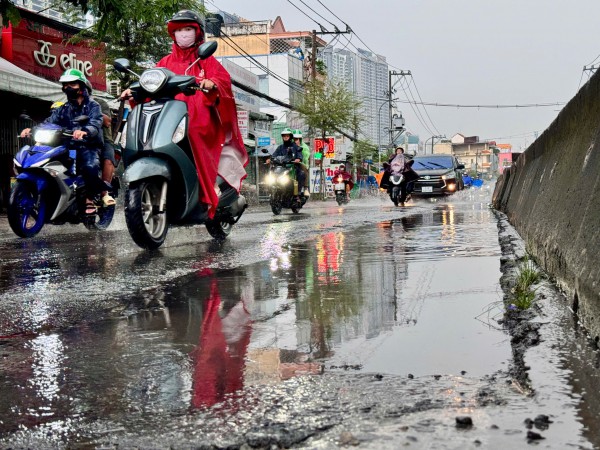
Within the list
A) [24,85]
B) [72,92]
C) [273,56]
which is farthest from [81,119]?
[273,56]

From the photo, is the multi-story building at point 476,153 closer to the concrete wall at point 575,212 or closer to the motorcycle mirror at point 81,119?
the motorcycle mirror at point 81,119

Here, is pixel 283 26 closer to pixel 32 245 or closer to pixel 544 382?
pixel 32 245

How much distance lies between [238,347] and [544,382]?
1270 millimetres

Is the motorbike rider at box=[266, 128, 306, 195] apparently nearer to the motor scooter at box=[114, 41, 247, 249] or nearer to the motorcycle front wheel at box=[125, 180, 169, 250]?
the motor scooter at box=[114, 41, 247, 249]

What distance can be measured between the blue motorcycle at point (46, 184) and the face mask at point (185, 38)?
4.90 feet

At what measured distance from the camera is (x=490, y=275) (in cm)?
566

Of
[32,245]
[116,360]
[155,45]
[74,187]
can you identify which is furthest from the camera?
[155,45]

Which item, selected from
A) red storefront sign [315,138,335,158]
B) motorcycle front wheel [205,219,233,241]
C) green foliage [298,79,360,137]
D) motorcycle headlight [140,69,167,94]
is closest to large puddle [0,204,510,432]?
motorcycle headlight [140,69,167,94]

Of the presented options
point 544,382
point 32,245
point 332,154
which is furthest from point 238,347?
point 332,154

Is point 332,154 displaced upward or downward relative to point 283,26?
downward

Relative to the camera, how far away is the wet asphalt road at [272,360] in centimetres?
229

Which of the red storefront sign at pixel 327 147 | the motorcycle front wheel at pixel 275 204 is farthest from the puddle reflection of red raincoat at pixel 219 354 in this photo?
the red storefront sign at pixel 327 147

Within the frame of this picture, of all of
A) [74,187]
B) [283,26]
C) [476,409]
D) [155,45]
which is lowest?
[476,409]

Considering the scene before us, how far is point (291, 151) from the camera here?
18031 millimetres
